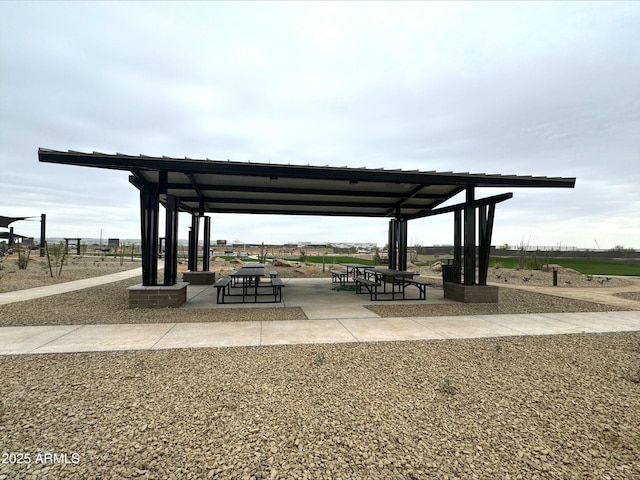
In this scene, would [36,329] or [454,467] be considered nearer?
[454,467]

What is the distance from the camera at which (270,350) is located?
15.6 ft

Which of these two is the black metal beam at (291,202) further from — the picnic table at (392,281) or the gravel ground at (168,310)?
the gravel ground at (168,310)

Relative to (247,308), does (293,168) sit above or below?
above

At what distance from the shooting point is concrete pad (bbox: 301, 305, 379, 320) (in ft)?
24.0

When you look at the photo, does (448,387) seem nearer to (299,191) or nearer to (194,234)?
(299,191)

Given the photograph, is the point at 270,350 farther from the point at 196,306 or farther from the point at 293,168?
the point at 293,168

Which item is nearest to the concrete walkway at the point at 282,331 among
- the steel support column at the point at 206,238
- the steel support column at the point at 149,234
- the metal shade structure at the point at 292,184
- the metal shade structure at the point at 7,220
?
the steel support column at the point at 149,234

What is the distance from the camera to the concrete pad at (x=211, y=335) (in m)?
5.05

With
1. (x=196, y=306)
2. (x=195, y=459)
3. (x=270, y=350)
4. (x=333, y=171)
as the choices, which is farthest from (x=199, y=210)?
(x=195, y=459)

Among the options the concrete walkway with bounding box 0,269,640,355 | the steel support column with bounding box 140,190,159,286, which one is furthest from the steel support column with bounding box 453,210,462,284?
the steel support column with bounding box 140,190,159,286

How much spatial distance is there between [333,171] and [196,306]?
500 cm

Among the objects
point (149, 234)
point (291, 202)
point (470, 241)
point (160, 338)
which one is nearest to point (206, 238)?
point (291, 202)

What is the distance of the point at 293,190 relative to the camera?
37.1ft

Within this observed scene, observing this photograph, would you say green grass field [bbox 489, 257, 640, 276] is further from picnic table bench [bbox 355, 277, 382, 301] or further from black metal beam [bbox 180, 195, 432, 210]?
picnic table bench [bbox 355, 277, 382, 301]
